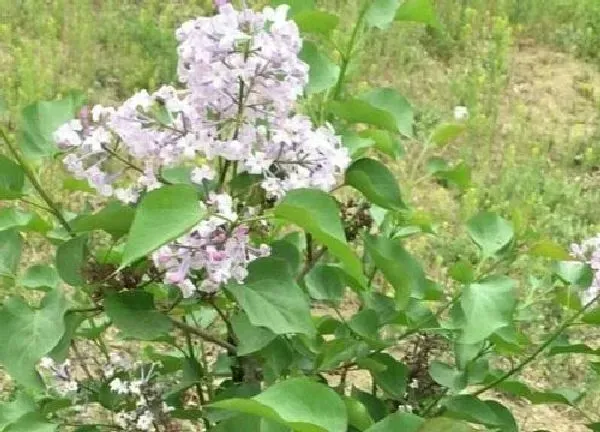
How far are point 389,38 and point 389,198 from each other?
3.63 metres

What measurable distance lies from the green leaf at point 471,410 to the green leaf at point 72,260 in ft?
1.77

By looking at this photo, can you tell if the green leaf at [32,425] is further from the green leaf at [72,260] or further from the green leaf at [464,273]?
the green leaf at [464,273]

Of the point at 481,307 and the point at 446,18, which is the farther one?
the point at 446,18

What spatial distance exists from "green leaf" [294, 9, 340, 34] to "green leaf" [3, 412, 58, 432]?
21.8 inches

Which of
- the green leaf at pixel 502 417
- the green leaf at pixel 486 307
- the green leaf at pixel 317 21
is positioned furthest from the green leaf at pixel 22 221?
the green leaf at pixel 502 417

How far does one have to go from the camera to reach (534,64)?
4.93 metres

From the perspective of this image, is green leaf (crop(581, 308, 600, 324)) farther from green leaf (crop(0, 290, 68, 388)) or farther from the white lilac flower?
green leaf (crop(0, 290, 68, 388))

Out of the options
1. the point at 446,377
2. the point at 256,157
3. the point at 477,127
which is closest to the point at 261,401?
the point at 256,157

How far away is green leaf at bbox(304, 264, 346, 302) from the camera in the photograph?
4.73ft

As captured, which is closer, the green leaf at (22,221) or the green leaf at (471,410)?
the green leaf at (22,221)

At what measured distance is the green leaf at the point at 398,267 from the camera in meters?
1.27

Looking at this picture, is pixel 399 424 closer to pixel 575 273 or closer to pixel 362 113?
pixel 362 113

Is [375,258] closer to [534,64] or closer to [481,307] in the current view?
[481,307]

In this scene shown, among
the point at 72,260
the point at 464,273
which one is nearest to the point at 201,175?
the point at 72,260
